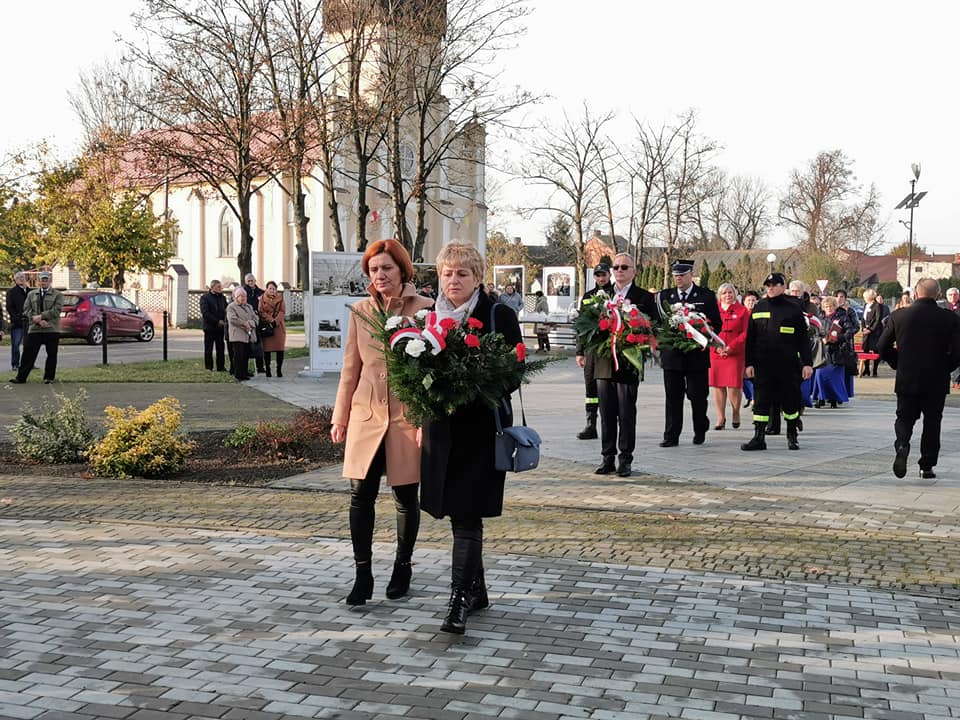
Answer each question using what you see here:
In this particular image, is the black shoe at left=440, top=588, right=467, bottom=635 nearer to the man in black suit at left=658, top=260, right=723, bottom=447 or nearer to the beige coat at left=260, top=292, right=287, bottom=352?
the man in black suit at left=658, top=260, right=723, bottom=447

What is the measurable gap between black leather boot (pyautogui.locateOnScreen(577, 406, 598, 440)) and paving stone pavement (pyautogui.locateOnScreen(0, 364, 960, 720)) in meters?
3.05

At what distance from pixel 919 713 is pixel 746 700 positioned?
0.66 metres

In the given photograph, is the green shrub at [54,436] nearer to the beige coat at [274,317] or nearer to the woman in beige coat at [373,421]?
the woman in beige coat at [373,421]

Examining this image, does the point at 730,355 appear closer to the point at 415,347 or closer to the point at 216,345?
the point at 415,347

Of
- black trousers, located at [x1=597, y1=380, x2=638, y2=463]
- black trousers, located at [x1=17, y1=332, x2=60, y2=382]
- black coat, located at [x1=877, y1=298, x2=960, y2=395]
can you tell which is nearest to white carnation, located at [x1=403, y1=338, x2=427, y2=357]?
black trousers, located at [x1=597, y1=380, x2=638, y2=463]

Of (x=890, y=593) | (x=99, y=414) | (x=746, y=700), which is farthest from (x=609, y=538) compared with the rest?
(x=99, y=414)

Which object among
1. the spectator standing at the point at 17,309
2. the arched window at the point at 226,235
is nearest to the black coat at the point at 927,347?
the spectator standing at the point at 17,309

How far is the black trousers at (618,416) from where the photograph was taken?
1028 centimetres

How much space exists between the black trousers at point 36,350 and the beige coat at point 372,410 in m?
14.5

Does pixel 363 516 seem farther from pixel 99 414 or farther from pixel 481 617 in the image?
pixel 99 414

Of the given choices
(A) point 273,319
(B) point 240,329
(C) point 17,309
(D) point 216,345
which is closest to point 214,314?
(D) point 216,345

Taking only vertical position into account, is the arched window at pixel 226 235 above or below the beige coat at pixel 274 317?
above

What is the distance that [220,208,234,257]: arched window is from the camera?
2618 inches

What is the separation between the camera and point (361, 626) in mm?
5523
